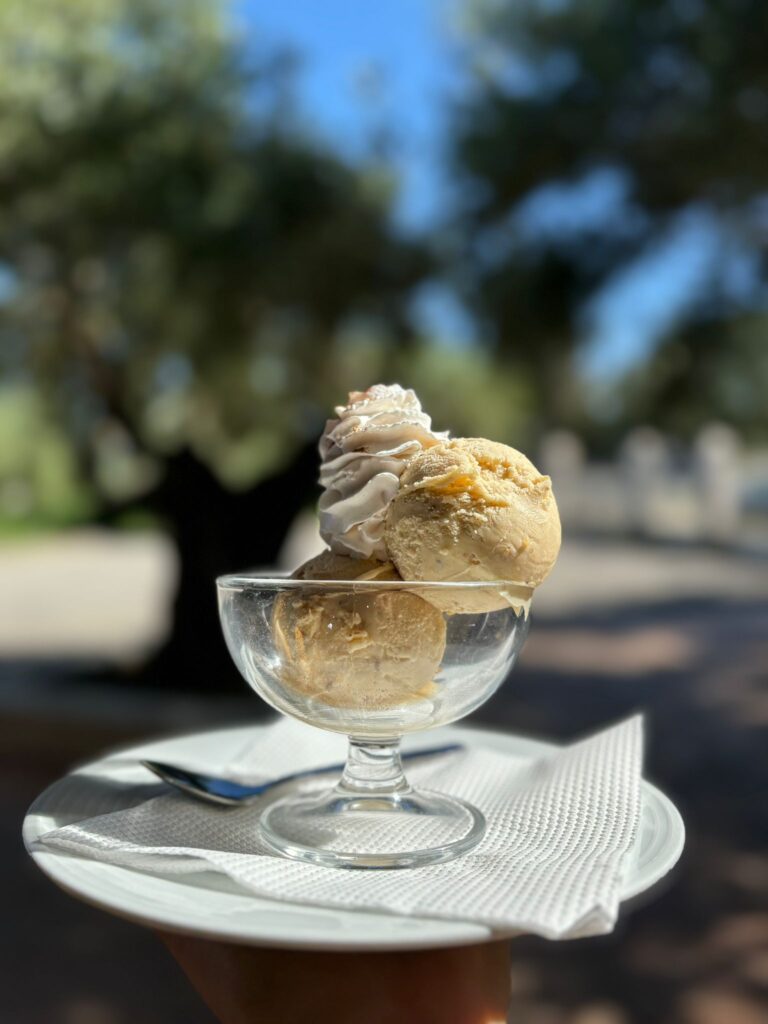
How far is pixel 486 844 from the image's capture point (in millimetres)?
569

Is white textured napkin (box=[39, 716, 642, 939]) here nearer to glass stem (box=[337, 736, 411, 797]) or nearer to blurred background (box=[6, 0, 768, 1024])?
glass stem (box=[337, 736, 411, 797])

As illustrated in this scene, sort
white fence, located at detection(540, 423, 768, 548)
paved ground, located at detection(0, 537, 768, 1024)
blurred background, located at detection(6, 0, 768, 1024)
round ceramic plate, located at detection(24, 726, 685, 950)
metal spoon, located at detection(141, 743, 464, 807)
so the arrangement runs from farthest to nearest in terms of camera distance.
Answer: white fence, located at detection(540, 423, 768, 548) < blurred background, located at detection(6, 0, 768, 1024) < paved ground, located at detection(0, 537, 768, 1024) < metal spoon, located at detection(141, 743, 464, 807) < round ceramic plate, located at detection(24, 726, 685, 950)

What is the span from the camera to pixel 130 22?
328cm

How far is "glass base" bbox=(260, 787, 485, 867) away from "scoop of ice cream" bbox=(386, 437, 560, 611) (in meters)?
0.14

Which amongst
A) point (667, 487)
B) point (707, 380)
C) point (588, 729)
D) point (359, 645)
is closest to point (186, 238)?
point (588, 729)

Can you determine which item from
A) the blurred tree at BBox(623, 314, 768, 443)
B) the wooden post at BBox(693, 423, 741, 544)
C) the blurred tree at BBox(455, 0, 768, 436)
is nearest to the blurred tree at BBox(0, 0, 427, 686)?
the blurred tree at BBox(455, 0, 768, 436)

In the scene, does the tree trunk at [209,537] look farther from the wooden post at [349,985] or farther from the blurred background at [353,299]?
the wooden post at [349,985]

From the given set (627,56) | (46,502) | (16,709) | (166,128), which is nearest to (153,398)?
(166,128)

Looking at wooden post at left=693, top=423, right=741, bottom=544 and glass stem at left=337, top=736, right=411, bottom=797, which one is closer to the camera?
glass stem at left=337, top=736, right=411, bottom=797

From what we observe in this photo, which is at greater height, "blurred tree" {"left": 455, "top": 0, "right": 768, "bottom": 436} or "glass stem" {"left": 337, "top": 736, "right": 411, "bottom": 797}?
"blurred tree" {"left": 455, "top": 0, "right": 768, "bottom": 436}

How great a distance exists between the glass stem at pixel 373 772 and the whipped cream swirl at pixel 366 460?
0.13 meters

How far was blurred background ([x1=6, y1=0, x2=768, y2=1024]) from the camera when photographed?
2.59 m

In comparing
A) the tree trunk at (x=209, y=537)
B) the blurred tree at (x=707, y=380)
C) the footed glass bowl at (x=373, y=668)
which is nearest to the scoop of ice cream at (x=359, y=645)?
the footed glass bowl at (x=373, y=668)

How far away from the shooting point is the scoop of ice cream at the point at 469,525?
0.58 m
